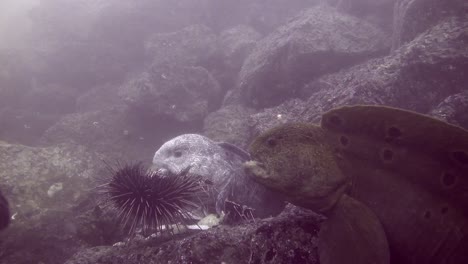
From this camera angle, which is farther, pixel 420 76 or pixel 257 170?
pixel 420 76

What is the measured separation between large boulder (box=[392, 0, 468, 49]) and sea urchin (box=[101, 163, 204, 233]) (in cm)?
676

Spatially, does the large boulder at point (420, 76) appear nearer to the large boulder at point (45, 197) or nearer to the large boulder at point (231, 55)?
the large boulder at point (45, 197)

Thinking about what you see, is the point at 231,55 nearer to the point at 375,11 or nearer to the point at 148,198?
the point at 375,11

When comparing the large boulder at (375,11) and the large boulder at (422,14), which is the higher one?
the large boulder at (375,11)

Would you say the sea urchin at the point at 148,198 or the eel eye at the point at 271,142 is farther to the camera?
the sea urchin at the point at 148,198

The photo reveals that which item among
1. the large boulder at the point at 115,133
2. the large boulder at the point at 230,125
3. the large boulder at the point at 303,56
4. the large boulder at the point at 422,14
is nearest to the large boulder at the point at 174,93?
the large boulder at the point at 115,133

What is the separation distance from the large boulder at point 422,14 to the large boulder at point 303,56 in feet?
4.98

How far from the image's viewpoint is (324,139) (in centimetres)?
304

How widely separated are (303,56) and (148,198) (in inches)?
268

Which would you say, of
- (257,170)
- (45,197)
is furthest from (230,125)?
(257,170)

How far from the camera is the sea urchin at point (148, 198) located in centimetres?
385

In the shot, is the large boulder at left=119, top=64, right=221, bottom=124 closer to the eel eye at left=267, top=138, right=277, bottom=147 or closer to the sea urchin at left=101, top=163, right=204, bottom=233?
the sea urchin at left=101, top=163, right=204, bottom=233

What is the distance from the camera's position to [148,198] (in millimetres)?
3861

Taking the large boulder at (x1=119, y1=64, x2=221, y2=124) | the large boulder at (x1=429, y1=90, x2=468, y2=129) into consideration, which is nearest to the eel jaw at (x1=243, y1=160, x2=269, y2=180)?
the large boulder at (x1=429, y1=90, x2=468, y2=129)
